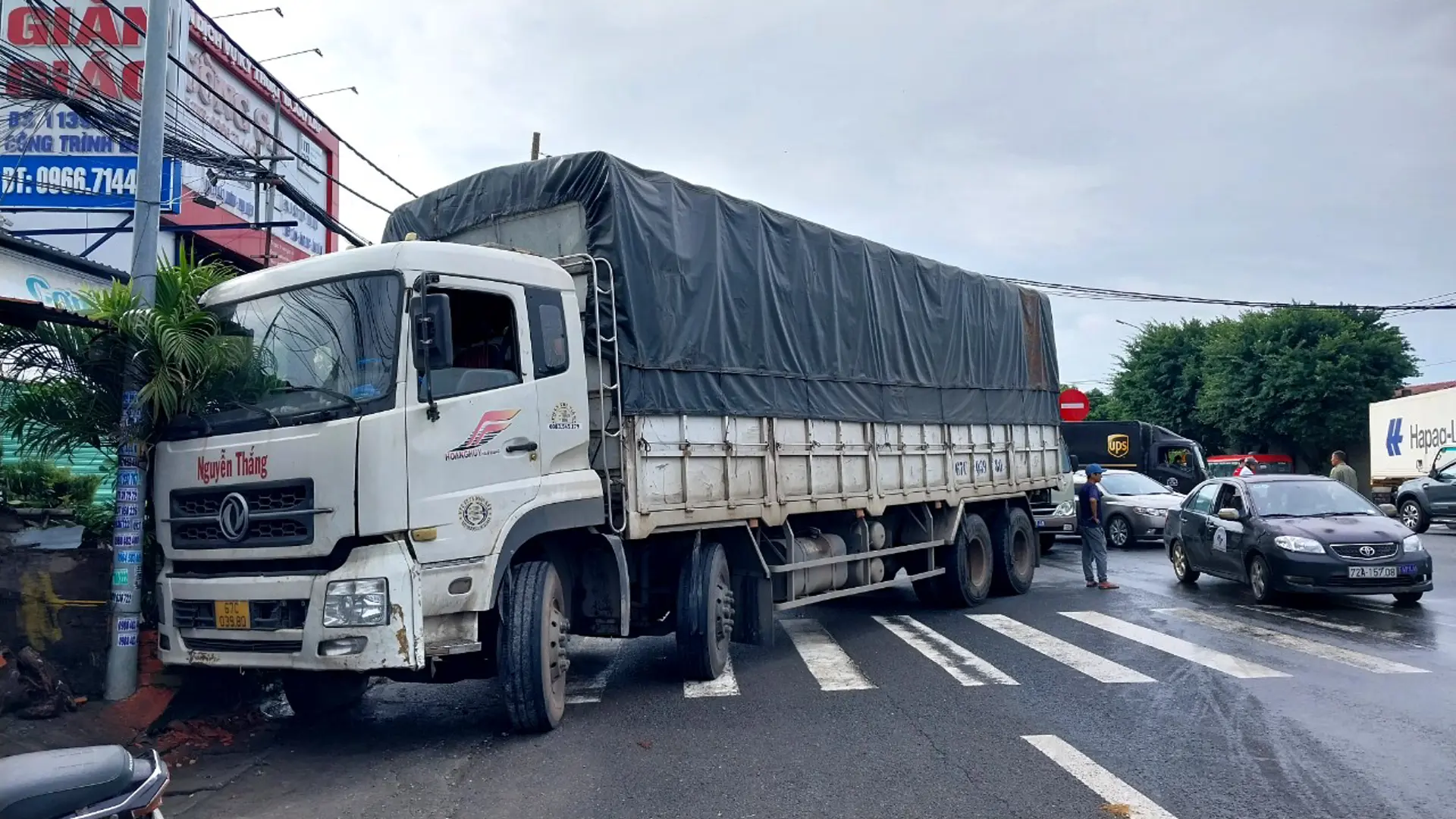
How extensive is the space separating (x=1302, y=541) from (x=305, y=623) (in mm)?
10081

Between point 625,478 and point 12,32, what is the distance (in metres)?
15.7

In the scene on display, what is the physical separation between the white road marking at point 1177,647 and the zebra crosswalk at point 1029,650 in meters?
0.01

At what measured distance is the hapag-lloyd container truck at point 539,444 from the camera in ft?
18.6

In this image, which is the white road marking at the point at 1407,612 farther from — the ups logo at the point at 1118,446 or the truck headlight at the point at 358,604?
the ups logo at the point at 1118,446

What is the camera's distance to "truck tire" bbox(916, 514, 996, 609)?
38.7 feet

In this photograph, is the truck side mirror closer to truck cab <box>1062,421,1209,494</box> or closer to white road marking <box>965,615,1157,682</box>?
white road marking <box>965,615,1157,682</box>

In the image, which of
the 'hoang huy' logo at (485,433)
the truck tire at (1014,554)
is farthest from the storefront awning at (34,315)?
the truck tire at (1014,554)

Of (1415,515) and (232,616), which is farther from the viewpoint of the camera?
(1415,515)

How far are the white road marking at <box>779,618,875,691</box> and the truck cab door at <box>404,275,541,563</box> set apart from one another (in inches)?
119

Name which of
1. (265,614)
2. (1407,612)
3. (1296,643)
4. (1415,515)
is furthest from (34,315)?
(1415,515)

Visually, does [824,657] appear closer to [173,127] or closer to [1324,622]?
[1324,622]

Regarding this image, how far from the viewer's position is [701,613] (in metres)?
7.70

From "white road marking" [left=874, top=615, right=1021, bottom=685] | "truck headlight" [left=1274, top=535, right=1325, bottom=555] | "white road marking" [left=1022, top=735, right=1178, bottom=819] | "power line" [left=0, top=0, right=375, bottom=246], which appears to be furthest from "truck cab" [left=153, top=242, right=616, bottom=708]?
"truck headlight" [left=1274, top=535, right=1325, bottom=555]

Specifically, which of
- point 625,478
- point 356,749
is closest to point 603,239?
point 625,478
